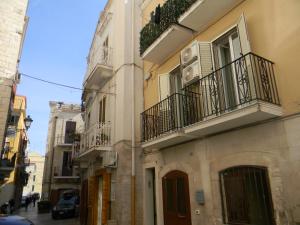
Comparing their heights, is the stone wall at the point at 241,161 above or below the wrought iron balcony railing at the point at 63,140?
below

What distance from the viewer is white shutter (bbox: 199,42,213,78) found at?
7.48 m

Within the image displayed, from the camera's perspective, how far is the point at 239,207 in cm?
628

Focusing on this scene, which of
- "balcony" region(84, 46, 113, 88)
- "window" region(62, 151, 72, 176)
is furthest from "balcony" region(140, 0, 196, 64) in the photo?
"window" region(62, 151, 72, 176)

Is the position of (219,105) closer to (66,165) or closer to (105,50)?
(105,50)

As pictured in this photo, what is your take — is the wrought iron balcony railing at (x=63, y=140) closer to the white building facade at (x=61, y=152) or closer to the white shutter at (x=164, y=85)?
the white building facade at (x=61, y=152)

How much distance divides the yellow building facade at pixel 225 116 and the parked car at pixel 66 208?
1442 centimetres

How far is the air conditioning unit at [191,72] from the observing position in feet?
25.3

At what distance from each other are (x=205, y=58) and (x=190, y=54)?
562 millimetres

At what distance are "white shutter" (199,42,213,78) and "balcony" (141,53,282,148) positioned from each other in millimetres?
312

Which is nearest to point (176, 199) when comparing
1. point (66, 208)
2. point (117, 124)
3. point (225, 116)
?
point (225, 116)

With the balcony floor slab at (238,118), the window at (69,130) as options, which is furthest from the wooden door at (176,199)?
the window at (69,130)

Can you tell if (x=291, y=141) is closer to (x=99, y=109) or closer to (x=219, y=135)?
(x=219, y=135)

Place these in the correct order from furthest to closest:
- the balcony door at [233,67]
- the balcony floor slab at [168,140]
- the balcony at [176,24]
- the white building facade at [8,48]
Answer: the white building facade at [8,48], the balcony floor slab at [168,140], the balcony at [176,24], the balcony door at [233,67]

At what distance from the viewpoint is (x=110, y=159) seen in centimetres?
1070
